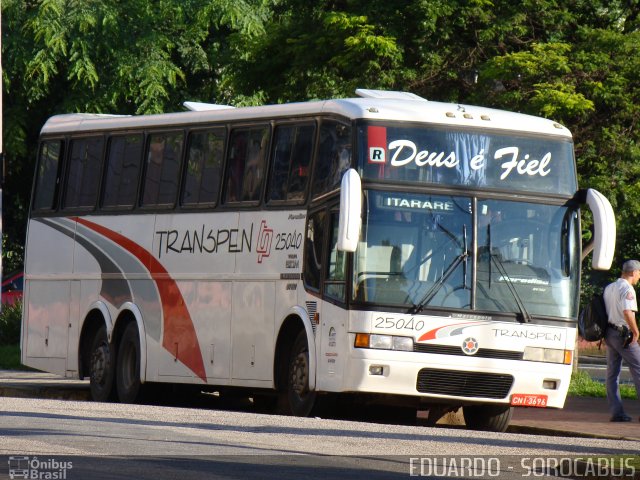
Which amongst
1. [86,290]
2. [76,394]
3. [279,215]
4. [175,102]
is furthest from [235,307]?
[175,102]

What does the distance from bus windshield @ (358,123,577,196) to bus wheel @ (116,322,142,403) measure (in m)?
5.23

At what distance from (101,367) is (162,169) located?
285cm

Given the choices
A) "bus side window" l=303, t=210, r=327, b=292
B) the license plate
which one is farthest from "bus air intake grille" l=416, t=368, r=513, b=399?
"bus side window" l=303, t=210, r=327, b=292

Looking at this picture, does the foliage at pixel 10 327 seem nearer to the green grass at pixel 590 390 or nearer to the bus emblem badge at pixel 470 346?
the green grass at pixel 590 390

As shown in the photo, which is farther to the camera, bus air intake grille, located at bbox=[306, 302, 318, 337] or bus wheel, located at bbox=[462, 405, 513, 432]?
bus wheel, located at bbox=[462, 405, 513, 432]

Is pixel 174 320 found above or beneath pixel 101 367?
above

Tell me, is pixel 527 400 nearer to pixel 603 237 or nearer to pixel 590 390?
pixel 603 237

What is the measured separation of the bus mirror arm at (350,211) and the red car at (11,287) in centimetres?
1955

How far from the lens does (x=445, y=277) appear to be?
16391mm

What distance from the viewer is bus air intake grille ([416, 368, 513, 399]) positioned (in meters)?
16.2

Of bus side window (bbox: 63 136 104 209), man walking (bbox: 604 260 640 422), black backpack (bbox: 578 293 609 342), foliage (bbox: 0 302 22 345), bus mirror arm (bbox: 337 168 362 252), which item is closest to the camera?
bus mirror arm (bbox: 337 168 362 252)

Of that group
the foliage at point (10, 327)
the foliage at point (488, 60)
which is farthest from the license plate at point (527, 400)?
the foliage at point (10, 327)

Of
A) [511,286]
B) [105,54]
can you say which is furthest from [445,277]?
[105,54]

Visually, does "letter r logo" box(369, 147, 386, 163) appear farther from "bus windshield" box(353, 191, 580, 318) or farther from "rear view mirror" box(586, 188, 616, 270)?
"rear view mirror" box(586, 188, 616, 270)
